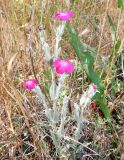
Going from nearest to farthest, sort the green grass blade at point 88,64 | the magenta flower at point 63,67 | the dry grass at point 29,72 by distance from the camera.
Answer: the magenta flower at point 63,67, the dry grass at point 29,72, the green grass blade at point 88,64

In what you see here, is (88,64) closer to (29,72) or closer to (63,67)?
(29,72)

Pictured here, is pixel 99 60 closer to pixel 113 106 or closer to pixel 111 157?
pixel 113 106

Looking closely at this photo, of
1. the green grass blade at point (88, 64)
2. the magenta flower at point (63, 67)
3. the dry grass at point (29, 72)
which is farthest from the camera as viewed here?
the green grass blade at point (88, 64)

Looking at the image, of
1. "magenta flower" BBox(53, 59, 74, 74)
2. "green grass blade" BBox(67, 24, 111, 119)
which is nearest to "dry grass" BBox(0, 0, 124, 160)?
"green grass blade" BBox(67, 24, 111, 119)

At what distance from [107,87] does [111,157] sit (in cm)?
28

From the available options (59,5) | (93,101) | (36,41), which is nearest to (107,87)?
(93,101)

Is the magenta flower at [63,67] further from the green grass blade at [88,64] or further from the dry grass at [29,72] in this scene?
the green grass blade at [88,64]

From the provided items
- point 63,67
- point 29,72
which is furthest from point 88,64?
point 63,67

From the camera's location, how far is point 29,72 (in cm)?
136

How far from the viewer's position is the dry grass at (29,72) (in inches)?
43.9

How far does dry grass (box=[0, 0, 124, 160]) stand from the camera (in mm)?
1116

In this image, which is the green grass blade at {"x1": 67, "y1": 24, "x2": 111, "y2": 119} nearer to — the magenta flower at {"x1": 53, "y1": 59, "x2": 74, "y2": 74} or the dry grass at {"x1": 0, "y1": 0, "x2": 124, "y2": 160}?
the dry grass at {"x1": 0, "y1": 0, "x2": 124, "y2": 160}

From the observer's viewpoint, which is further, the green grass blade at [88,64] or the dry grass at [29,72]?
the green grass blade at [88,64]

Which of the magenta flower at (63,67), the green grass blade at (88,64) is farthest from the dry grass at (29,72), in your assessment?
the magenta flower at (63,67)
